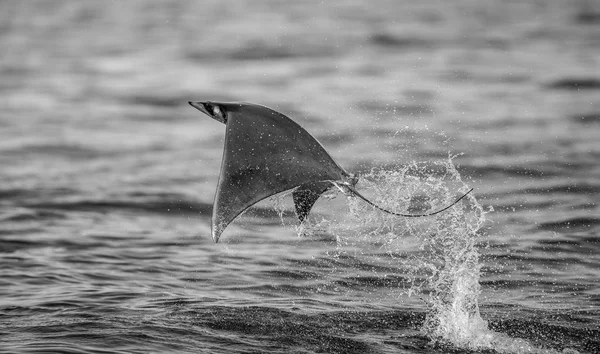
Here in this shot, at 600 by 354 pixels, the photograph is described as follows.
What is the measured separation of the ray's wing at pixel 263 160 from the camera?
5523 millimetres

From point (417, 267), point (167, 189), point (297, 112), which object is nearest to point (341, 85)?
point (297, 112)

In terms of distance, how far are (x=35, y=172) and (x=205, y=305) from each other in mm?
6036

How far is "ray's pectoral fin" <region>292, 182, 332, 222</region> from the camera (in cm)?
592

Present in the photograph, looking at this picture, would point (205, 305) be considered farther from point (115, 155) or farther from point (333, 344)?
point (115, 155)

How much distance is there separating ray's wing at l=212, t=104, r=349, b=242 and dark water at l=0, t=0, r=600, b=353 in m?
0.99

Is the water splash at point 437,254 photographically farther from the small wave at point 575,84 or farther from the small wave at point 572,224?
the small wave at point 575,84

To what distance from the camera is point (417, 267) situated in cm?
797

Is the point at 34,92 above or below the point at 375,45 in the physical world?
below

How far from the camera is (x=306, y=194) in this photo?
605 centimetres

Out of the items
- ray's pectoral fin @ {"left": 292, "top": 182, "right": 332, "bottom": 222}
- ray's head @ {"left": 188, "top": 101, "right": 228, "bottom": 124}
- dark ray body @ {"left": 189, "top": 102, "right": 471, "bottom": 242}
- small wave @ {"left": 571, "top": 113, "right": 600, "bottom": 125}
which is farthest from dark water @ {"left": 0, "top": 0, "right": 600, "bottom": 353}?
ray's head @ {"left": 188, "top": 101, "right": 228, "bottom": 124}

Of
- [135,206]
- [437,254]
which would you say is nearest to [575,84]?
[135,206]

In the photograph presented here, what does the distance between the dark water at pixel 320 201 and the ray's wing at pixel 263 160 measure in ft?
3.25

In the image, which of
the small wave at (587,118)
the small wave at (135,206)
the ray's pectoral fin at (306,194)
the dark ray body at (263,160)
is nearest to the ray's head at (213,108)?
the dark ray body at (263,160)

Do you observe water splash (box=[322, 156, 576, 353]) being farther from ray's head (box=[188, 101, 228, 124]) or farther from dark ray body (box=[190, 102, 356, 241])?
ray's head (box=[188, 101, 228, 124])
